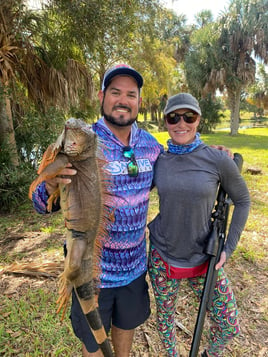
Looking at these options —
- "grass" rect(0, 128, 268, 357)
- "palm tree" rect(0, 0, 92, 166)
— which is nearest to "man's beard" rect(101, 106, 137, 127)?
"grass" rect(0, 128, 268, 357)

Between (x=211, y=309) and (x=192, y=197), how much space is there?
92cm

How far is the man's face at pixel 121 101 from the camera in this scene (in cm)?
179

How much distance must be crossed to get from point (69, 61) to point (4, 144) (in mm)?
2472

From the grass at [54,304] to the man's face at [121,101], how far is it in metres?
2.26

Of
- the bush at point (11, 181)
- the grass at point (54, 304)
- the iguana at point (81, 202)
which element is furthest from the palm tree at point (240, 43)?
the iguana at point (81, 202)

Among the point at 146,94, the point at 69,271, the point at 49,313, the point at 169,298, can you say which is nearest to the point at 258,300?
the point at 169,298

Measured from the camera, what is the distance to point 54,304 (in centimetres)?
306

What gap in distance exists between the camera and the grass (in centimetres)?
253

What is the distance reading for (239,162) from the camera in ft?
6.81

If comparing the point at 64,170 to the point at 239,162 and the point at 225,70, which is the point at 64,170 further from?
the point at 225,70

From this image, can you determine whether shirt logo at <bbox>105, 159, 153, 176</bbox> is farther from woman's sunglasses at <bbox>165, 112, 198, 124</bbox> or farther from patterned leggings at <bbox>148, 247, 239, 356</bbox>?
patterned leggings at <bbox>148, 247, 239, 356</bbox>

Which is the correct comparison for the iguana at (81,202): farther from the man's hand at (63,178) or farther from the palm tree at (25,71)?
the palm tree at (25,71)

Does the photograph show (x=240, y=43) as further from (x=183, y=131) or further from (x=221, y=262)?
(x=221, y=262)

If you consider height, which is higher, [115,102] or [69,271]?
[115,102]
